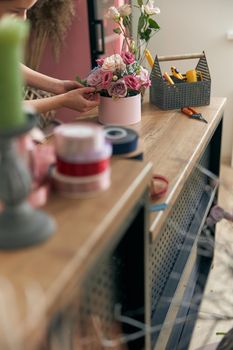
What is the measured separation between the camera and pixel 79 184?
28.6 inches

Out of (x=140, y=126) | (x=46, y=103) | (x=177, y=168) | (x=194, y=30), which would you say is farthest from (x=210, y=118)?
(x=194, y=30)

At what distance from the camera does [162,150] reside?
1411 mm

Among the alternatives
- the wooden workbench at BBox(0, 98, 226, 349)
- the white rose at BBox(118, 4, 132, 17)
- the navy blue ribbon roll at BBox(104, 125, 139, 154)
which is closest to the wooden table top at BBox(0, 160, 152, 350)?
the wooden workbench at BBox(0, 98, 226, 349)

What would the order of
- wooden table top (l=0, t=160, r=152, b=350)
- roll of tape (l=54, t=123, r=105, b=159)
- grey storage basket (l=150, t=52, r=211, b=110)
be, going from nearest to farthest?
wooden table top (l=0, t=160, r=152, b=350) < roll of tape (l=54, t=123, r=105, b=159) < grey storage basket (l=150, t=52, r=211, b=110)

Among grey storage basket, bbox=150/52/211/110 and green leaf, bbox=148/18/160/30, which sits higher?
green leaf, bbox=148/18/160/30

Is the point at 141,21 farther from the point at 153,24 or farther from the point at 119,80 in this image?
the point at 119,80

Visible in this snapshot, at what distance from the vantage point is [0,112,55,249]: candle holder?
0.61 metres

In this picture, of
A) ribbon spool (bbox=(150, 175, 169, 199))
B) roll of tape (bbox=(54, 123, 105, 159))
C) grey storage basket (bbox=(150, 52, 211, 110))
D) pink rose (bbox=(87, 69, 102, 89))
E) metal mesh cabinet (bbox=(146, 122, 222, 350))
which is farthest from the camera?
grey storage basket (bbox=(150, 52, 211, 110))

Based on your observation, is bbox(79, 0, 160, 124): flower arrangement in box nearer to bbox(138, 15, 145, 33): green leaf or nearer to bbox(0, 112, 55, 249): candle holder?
bbox(138, 15, 145, 33): green leaf

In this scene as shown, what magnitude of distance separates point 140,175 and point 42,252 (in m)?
0.26

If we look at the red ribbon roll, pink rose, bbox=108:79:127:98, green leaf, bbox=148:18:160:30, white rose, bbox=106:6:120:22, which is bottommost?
pink rose, bbox=108:79:127:98

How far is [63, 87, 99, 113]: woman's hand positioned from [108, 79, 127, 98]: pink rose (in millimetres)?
85

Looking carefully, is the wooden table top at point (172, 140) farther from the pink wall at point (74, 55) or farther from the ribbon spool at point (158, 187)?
the pink wall at point (74, 55)

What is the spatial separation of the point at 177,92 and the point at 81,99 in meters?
0.45
